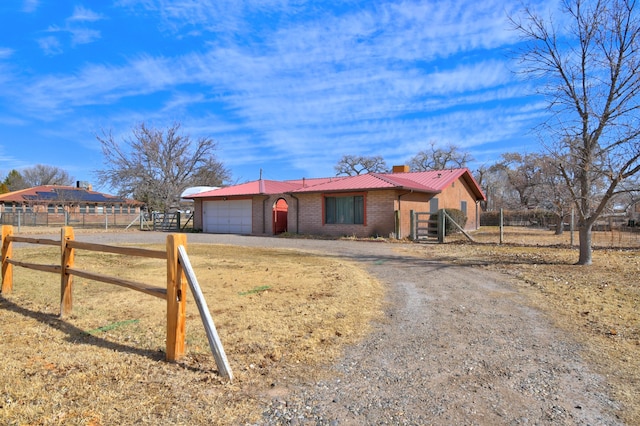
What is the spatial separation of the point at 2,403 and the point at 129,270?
6.89m

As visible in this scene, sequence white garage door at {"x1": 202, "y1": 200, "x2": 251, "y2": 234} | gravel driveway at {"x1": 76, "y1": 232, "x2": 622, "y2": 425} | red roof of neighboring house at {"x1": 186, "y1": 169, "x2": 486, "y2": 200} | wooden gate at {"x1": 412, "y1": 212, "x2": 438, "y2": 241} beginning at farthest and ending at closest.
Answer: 1. white garage door at {"x1": 202, "y1": 200, "x2": 251, "y2": 234}
2. red roof of neighboring house at {"x1": 186, "y1": 169, "x2": 486, "y2": 200}
3. wooden gate at {"x1": 412, "y1": 212, "x2": 438, "y2": 241}
4. gravel driveway at {"x1": 76, "y1": 232, "x2": 622, "y2": 425}

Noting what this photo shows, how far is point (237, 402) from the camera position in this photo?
314cm

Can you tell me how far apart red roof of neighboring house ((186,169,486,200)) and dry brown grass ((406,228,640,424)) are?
286 inches

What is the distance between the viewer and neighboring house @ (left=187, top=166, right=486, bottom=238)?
20.0 metres

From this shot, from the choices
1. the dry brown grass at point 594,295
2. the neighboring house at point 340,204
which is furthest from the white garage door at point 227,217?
the dry brown grass at point 594,295

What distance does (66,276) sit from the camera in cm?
552

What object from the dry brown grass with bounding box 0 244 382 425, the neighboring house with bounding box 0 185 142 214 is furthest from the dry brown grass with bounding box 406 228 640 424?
the neighboring house with bounding box 0 185 142 214

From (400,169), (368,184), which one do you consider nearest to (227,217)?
(368,184)

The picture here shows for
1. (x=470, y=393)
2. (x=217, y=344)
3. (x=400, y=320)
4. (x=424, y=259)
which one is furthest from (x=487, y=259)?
(x=217, y=344)

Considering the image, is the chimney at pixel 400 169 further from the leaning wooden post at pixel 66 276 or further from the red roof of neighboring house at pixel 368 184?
the leaning wooden post at pixel 66 276

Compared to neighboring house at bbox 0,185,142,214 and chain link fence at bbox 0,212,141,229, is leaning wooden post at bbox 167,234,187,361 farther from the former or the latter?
neighboring house at bbox 0,185,142,214

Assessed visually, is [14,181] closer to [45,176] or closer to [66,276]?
[45,176]

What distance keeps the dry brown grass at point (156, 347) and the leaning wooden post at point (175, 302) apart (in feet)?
0.54

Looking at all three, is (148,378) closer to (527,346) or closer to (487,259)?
(527,346)
